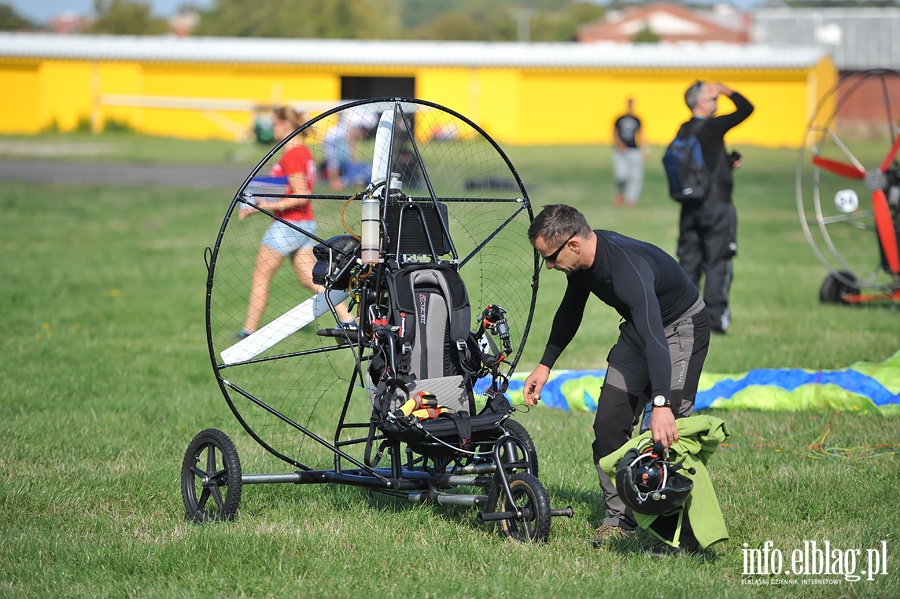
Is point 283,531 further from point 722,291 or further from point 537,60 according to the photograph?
point 537,60

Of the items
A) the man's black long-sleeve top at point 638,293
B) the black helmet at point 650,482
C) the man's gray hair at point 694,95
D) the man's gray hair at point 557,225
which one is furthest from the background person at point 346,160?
the man's gray hair at point 694,95

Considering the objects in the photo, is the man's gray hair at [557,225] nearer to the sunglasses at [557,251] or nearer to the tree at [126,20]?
the sunglasses at [557,251]

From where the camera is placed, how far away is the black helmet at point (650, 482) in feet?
15.1

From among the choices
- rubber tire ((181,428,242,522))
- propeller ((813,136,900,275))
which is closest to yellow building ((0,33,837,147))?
propeller ((813,136,900,275))

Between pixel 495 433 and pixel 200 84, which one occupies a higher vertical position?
pixel 200 84

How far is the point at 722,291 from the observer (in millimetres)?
10391

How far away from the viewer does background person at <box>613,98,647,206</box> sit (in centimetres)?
2361

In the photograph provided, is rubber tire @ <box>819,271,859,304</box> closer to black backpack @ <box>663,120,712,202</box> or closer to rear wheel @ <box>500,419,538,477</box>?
black backpack @ <box>663,120,712,202</box>

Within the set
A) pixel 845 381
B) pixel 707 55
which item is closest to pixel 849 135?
pixel 707 55

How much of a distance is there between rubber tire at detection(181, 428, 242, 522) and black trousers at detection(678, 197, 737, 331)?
20.3ft

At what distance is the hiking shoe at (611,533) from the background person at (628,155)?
19041 mm

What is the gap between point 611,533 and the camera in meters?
5.18

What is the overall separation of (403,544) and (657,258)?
6.18 ft

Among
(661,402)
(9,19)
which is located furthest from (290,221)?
(9,19)
